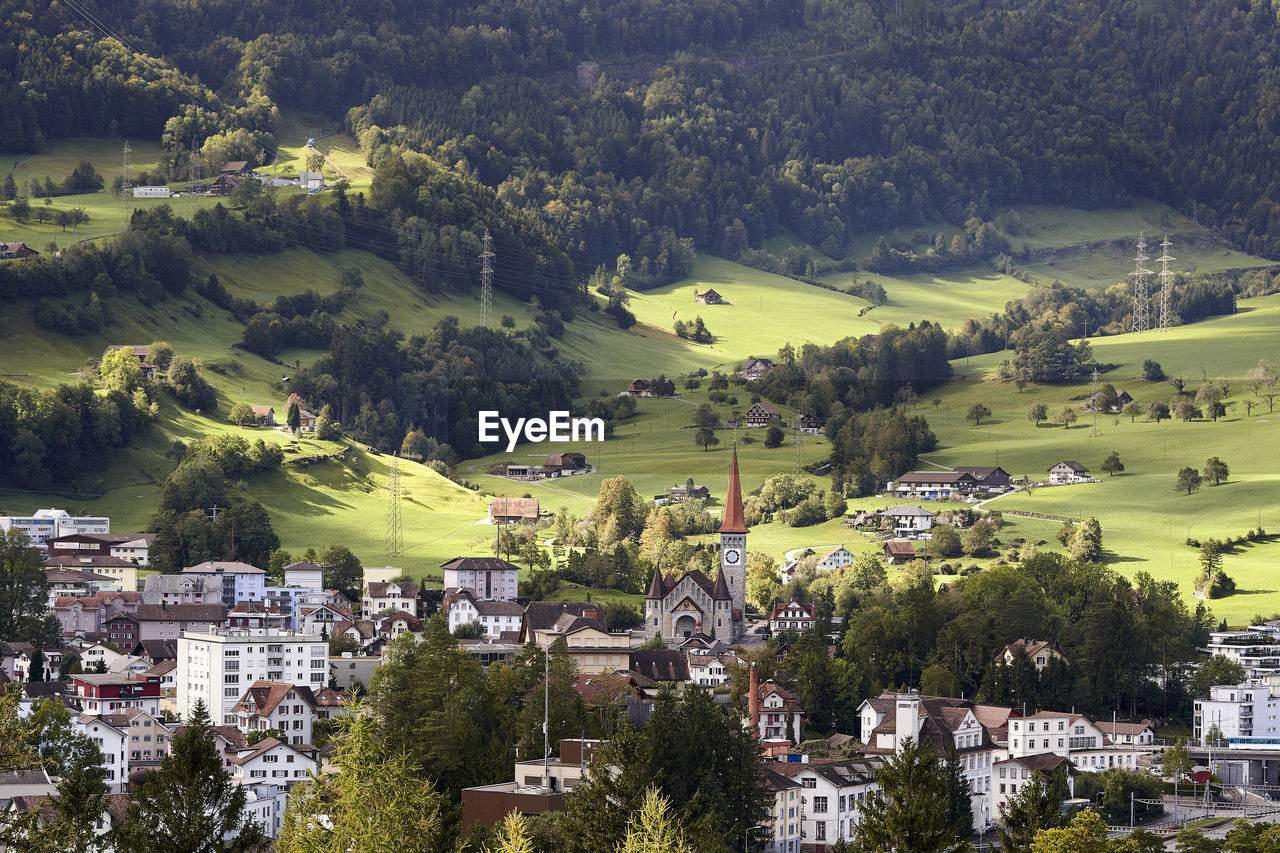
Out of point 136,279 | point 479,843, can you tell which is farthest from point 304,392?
point 479,843

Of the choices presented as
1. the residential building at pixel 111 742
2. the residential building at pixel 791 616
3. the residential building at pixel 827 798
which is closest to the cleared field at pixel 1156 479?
the residential building at pixel 791 616

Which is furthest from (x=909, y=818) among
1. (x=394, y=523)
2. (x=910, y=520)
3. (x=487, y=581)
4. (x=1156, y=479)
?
(x=1156, y=479)

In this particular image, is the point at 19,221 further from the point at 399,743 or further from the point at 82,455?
the point at 399,743

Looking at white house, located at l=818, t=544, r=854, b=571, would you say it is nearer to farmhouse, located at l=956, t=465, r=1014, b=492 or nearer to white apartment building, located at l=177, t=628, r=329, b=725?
farmhouse, located at l=956, t=465, r=1014, b=492

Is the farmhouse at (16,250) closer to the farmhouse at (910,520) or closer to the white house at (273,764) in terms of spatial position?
the farmhouse at (910,520)

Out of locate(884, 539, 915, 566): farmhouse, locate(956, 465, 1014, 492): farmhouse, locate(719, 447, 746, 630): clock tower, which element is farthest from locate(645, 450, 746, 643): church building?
locate(956, 465, 1014, 492): farmhouse
